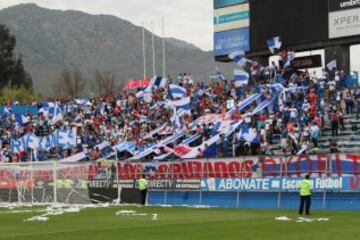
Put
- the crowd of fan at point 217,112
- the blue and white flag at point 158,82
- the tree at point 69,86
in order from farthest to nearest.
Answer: the tree at point 69,86
the blue and white flag at point 158,82
the crowd of fan at point 217,112

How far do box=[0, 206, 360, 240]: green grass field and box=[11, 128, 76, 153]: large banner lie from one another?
2116 centimetres

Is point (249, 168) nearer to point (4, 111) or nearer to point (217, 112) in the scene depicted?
point (217, 112)

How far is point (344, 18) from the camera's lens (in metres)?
46.5

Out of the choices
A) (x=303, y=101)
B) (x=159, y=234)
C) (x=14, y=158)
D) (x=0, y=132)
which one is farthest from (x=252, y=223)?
(x=0, y=132)

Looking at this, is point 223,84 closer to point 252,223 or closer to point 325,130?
point 325,130

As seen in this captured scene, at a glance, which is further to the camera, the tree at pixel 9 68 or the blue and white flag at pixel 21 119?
the tree at pixel 9 68

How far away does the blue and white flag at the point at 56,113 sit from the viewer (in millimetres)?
61438

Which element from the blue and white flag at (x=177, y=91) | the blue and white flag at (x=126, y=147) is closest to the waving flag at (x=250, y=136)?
the blue and white flag at (x=126, y=147)

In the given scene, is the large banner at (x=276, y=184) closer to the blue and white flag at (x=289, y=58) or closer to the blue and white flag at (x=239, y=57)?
the blue and white flag at (x=289, y=58)

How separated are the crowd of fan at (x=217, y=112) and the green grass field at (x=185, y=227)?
979 centimetres

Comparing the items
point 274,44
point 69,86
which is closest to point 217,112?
point 274,44

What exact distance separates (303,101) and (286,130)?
3712 millimetres

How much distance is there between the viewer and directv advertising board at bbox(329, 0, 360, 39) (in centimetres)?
4591

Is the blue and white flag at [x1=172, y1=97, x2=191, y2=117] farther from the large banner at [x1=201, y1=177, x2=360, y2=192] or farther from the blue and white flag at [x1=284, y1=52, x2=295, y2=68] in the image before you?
the large banner at [x1=201, y1=177, x2=360, y2=192]
